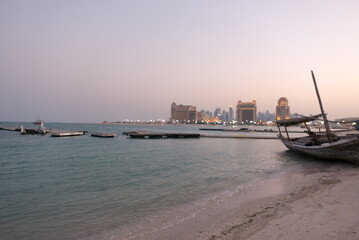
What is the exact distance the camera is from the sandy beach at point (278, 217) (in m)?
6.18

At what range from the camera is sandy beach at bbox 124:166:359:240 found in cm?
618

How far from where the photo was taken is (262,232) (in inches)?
247

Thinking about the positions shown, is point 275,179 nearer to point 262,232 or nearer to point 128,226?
point 262,232

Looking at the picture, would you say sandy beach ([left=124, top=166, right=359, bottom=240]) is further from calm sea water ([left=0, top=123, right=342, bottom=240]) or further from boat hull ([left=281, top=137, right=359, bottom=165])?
boat hull ([left=281, top=137, right=359, bottom=165])

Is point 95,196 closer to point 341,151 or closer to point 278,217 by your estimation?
point 278,217

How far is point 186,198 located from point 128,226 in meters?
3.84

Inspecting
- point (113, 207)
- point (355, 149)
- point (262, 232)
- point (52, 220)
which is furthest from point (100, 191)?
point (355, 149)

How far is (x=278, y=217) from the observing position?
24.5 ft

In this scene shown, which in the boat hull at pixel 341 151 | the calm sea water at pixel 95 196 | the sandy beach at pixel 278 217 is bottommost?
the calm sea water at pixel 95 196

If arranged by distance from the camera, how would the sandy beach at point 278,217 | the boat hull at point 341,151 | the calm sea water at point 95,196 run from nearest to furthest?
the sandy beach at point 278,217
the calm sea water at point 95,196
the boat hull at point 341,151

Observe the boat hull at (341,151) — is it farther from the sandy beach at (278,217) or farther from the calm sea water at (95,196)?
the sandy beach at (278,217)

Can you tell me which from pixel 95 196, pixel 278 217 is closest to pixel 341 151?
pixel 278 217

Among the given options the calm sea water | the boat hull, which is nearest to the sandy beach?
the calm sea water

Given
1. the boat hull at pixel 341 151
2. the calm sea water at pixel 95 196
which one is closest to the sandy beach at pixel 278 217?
the calm sea water at pixel 95 196
